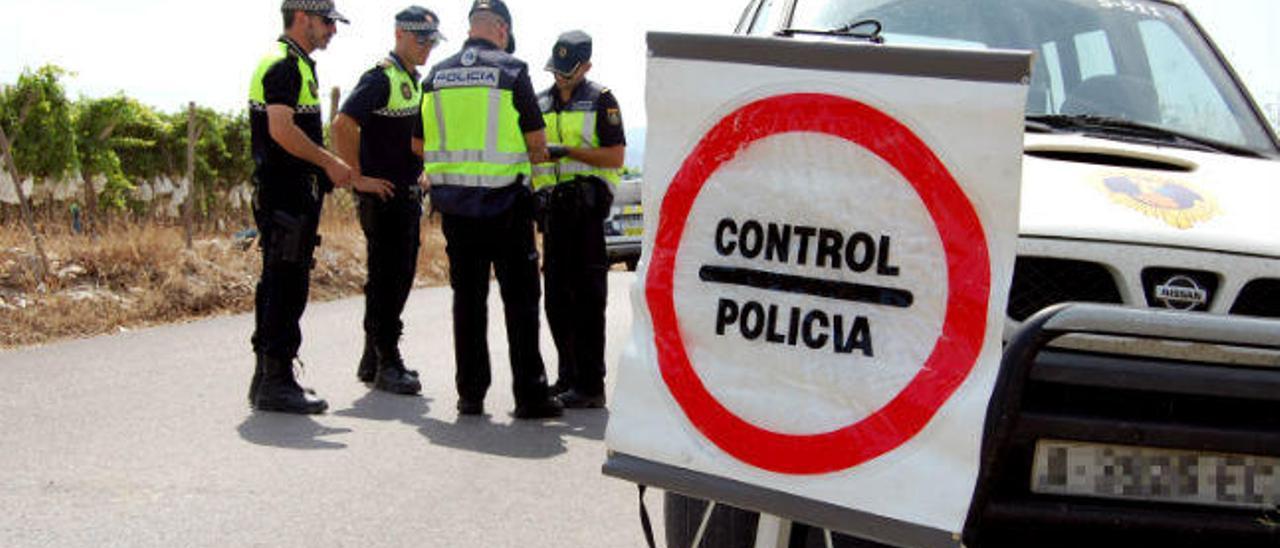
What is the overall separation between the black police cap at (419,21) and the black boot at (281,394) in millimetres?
1933

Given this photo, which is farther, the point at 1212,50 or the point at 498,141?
the point at 498,141

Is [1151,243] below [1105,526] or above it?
above

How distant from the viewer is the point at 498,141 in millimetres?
6883

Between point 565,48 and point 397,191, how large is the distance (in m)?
1.25

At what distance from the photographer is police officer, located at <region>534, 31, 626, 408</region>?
24.4 ft

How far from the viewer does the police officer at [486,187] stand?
6.86 m

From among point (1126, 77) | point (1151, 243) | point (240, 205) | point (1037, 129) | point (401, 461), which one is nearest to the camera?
point (1151, 243)

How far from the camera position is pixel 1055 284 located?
358cm

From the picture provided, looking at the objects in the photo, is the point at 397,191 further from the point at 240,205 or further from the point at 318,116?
the point at 240,205

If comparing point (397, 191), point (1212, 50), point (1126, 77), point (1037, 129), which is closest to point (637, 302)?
Answer: point (1037, 129)

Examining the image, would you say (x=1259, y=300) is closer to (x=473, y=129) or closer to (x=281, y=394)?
(x=473, y=129)

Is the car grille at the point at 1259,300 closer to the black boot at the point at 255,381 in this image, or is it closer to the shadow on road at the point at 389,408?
the shadow on road at the point at 389,408

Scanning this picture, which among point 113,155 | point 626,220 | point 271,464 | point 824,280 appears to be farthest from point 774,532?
point 113,155

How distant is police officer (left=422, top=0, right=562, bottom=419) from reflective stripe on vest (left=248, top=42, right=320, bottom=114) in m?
0.56
